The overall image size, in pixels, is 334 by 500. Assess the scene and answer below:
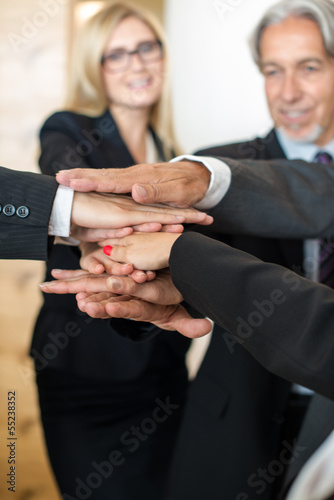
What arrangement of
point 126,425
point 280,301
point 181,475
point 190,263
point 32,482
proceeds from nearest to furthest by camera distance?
point 280,301, point 190,263, point 181,475, point 126,425, point 32,482

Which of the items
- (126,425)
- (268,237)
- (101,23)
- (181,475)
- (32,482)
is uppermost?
(101,23)

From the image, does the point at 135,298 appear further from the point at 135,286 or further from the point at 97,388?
the point at 97,388

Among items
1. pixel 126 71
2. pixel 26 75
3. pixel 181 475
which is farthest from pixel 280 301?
pixel 26 75

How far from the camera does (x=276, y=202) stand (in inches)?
50.4

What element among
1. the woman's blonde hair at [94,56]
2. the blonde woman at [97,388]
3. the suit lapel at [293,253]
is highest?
the woman's blonde hair at [94,56]

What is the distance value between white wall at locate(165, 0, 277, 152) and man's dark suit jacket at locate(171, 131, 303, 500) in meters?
1.24

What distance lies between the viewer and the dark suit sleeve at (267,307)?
73 cm

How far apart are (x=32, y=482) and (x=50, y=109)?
1.64 meters

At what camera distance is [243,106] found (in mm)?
2375

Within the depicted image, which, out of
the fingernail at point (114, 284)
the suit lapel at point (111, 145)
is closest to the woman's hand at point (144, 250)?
the fingernail at point (114, 284)

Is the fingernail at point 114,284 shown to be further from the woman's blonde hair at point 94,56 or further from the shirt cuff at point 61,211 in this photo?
the woman's blonde hair at point 94,56

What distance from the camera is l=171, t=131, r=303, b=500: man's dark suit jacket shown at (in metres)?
1.22

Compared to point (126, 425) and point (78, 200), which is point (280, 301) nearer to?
point (78, 200)

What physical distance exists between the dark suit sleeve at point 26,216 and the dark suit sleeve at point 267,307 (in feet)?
0.94
